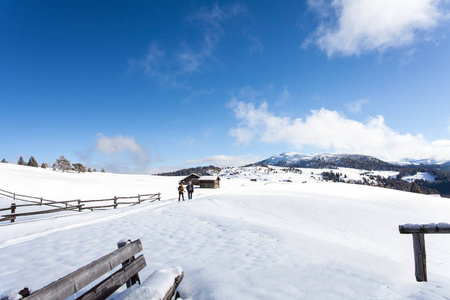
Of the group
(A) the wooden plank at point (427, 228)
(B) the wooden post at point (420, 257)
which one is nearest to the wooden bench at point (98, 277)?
(A) the wooden plank at point (427, 228)

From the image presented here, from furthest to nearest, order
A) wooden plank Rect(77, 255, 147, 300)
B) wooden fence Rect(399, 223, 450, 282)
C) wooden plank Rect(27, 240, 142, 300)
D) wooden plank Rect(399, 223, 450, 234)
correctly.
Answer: wooden fence Rect(399, 223, 450, 282) → wooden plank Rect(399, 223, 450, 234) → wooden plank Rect(77, 255, 147, 300) → wooden plank Rect(27, 240, 142, 300)

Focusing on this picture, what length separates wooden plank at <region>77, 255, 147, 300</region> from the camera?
2.94m

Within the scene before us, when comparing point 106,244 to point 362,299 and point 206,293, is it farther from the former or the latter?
point 362,299

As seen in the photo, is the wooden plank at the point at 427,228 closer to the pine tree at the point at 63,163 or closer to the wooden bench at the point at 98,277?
the wooden bench at the point at 98,277

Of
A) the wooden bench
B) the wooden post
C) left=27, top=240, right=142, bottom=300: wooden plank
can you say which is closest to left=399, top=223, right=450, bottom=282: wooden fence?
the wooden post

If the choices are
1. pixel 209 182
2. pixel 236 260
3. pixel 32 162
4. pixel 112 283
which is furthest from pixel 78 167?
pixel 112 283

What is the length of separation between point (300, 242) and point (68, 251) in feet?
28.7

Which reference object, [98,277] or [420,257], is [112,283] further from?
[420,257]

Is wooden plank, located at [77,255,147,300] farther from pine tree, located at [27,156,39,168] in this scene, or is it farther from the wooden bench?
pine tree, located at [27,156,39,168]

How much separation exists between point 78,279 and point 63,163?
325ft

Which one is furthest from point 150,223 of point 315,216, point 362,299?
point 315,216

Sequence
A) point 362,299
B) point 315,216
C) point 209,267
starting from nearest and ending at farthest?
point 362,299
point 209,267
point 315,216

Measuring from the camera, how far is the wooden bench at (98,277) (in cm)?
239

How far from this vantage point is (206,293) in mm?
4555
